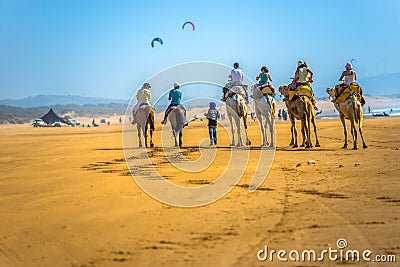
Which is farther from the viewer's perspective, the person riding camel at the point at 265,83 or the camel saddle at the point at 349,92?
the person riding camel at the point at 265,83

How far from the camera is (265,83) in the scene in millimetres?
18609

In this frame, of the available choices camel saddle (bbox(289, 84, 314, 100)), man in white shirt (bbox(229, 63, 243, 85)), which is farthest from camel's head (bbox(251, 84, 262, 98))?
camel saddle (bbox(289, 84, 314, 100))

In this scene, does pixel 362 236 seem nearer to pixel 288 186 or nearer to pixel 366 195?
pixel 366 195

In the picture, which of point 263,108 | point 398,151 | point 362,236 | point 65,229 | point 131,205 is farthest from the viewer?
point 263,108

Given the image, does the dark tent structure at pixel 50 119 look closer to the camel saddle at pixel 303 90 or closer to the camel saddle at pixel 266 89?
the camel saddle at pixel 266 89

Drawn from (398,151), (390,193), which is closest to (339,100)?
(398,151)

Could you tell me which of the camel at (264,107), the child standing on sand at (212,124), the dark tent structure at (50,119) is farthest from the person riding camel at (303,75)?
the dark tent structure at (50,119)

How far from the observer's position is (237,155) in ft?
53.1

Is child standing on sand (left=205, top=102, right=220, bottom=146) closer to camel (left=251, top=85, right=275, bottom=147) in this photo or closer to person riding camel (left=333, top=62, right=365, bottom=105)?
camel (left=251, top=85, right=275, bottom=147)

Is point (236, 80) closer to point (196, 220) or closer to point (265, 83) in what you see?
point (265, 83)

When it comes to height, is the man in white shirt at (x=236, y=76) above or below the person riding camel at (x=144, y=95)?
above

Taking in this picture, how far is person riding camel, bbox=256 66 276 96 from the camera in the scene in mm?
18516

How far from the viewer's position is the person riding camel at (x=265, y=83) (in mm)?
18516

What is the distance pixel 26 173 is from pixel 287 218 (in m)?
8.73
